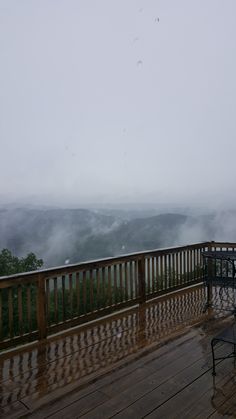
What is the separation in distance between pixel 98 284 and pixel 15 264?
12.3 meters

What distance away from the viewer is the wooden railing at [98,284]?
3500mm

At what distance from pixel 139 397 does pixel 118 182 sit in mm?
28391

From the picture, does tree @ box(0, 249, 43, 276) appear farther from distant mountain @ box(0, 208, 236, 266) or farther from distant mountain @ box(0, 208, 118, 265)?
distant mountain @ box(0, 208, 118, 265)

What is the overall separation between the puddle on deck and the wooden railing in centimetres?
19

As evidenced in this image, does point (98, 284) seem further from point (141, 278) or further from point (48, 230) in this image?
point (48, 230)

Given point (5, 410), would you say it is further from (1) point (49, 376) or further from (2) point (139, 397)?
(2) point (139, 397)

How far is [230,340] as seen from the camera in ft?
8.50

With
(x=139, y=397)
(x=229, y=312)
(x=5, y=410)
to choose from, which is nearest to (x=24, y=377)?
(x=5, y=410)

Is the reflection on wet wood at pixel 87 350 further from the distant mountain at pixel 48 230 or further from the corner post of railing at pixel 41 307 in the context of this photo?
the distant mountain at pixel 48 230

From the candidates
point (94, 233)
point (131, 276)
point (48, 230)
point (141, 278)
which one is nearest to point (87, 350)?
point (131, 276)

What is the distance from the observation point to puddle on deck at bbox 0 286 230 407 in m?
2.63

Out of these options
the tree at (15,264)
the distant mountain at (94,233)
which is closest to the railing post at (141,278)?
the tree at (15,264)

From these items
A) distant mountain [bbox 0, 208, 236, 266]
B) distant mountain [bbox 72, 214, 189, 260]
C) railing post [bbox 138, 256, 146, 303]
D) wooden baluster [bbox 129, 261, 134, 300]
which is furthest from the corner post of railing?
distant mountain [bbox 72, 214, 189, 260]

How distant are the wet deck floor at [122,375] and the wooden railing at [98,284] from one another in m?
0.23
